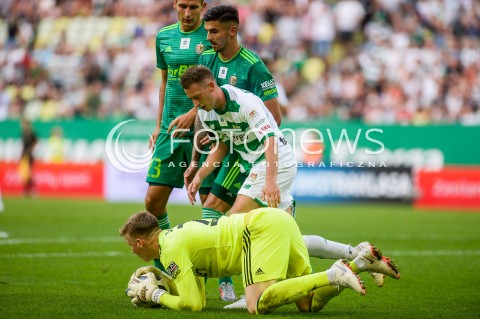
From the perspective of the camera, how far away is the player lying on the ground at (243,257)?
24.7ft

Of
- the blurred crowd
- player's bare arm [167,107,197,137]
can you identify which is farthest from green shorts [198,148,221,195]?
the blurred crowd

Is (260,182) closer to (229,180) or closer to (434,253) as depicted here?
(229,180)

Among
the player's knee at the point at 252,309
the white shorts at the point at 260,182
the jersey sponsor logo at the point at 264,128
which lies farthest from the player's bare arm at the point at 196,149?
the player's knee at the point at 252,309

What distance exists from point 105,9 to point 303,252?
83.9 ft

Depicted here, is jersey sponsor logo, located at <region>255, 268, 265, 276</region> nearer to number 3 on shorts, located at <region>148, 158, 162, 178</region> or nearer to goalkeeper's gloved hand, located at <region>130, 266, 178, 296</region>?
goalkeeper's gloved hand, located at <region>130, 266, 178, 296</region>

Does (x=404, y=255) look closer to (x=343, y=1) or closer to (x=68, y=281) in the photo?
(x=68, y=281)

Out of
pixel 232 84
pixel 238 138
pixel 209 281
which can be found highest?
pixel 232 84

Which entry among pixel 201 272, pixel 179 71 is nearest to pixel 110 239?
pixel 179 71

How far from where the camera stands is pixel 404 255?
44.1ft

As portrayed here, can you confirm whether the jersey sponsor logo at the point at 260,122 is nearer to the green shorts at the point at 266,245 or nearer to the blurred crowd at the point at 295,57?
the green shorts at the point at 266,245

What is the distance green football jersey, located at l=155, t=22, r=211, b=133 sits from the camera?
9.70m

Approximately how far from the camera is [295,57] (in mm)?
27859

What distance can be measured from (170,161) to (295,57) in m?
18.4

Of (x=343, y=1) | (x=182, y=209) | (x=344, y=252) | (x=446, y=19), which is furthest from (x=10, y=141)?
(x=344, y=252)
